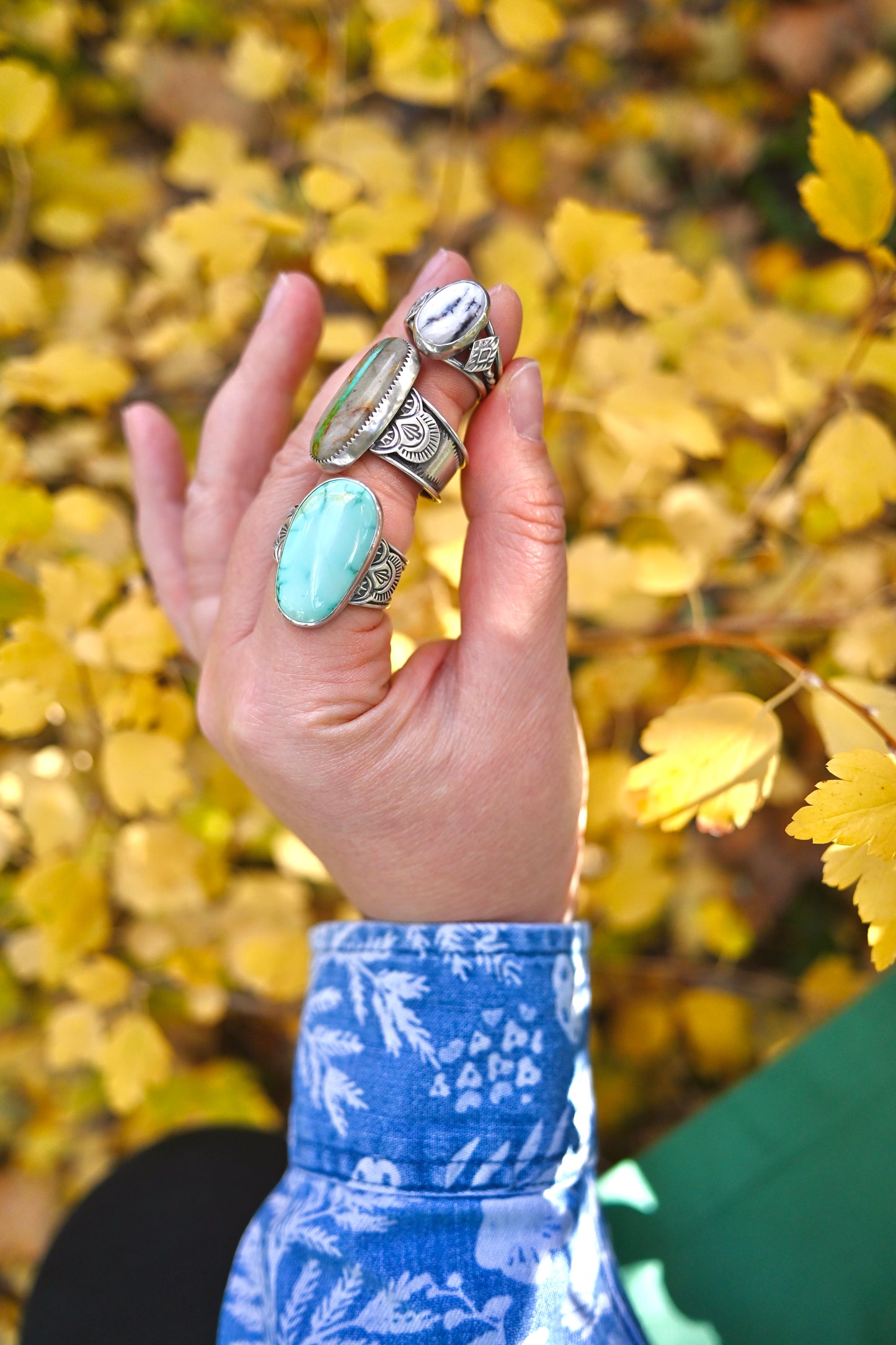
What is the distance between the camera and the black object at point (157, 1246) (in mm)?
870

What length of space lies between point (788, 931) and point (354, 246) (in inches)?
52.2

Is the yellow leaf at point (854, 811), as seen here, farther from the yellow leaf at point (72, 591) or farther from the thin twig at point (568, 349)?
the yellow leaf at point (72, 591)

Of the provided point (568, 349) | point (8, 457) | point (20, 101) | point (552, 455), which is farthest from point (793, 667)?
point (20, 101)

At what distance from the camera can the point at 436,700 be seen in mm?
651

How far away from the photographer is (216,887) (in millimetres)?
1167

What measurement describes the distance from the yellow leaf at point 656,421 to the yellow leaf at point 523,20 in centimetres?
37

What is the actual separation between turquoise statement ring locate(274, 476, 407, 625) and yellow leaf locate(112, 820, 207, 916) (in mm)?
608

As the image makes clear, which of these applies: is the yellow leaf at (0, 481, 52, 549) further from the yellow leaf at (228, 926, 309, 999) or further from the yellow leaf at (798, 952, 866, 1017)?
the yellow leaf at (798, 952, 866, 1017)

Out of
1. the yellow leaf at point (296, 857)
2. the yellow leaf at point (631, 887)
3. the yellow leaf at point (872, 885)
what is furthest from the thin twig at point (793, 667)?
the yellow leaf at point (296, 857)

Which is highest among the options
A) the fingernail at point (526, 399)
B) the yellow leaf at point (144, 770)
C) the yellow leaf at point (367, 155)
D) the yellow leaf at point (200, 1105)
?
the yellow leaf at point (367, 155)

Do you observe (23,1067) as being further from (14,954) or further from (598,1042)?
(598,1042)

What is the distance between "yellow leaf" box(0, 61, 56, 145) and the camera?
95 centimetres

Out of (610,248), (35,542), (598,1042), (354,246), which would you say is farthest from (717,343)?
(598,1042)

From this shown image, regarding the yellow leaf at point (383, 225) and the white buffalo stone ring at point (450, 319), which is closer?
the white buffalo stone ring at point (450, 319)
